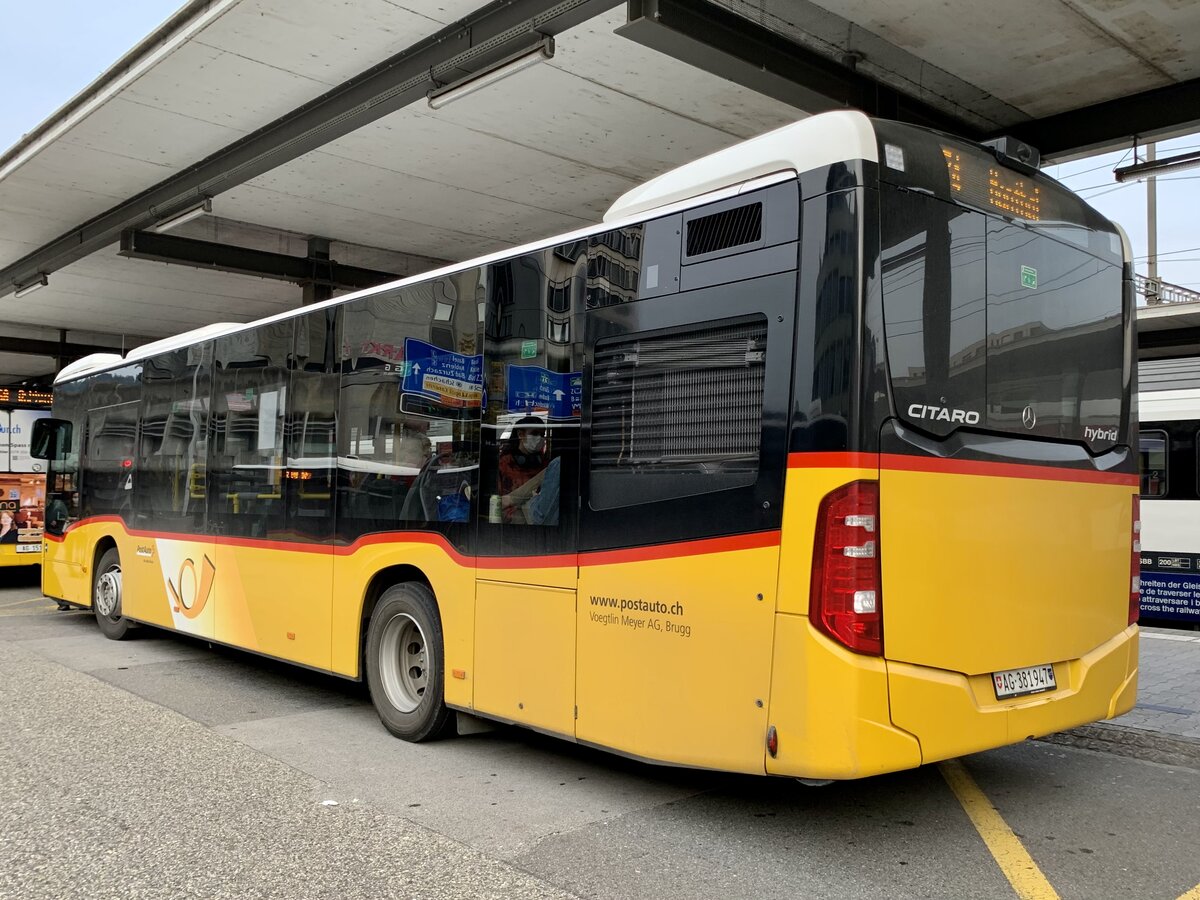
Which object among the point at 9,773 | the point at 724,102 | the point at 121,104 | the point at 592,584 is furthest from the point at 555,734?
the point at 121,104

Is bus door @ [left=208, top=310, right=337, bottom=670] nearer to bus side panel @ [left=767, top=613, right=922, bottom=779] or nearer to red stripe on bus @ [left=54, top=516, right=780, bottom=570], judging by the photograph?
red stripe on bus @ [left=54, top=516, right=780, bottom=570]

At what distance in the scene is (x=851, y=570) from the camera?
4.29 metres

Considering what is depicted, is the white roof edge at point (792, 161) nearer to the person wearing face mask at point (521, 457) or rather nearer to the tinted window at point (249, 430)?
the person wearing face mask at point (521, 457)

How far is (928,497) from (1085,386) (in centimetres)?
149

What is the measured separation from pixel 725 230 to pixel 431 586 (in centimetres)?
308

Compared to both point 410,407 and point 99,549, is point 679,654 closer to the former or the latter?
point 410,407

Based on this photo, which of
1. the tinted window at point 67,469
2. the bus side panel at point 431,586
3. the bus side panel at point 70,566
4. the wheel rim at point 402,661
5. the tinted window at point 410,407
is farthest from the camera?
the tinted window at point 67,469

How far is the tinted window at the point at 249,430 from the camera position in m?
8.33

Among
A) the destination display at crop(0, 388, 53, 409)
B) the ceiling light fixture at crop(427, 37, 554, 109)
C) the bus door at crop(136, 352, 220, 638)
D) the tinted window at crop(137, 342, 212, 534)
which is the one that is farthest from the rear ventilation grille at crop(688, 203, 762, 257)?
the destination display at crop(0, 388, 53, 409)

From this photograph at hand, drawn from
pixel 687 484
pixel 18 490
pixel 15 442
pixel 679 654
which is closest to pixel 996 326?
pixel 687 484

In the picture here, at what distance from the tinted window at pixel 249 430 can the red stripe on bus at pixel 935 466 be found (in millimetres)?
5186

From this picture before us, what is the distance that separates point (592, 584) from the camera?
Answer: 5.39m

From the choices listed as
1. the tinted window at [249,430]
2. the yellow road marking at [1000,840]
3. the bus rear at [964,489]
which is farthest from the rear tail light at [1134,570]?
the tinted window at [249,430]

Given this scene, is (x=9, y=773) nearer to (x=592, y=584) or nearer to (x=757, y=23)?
(x=592, y=584)
